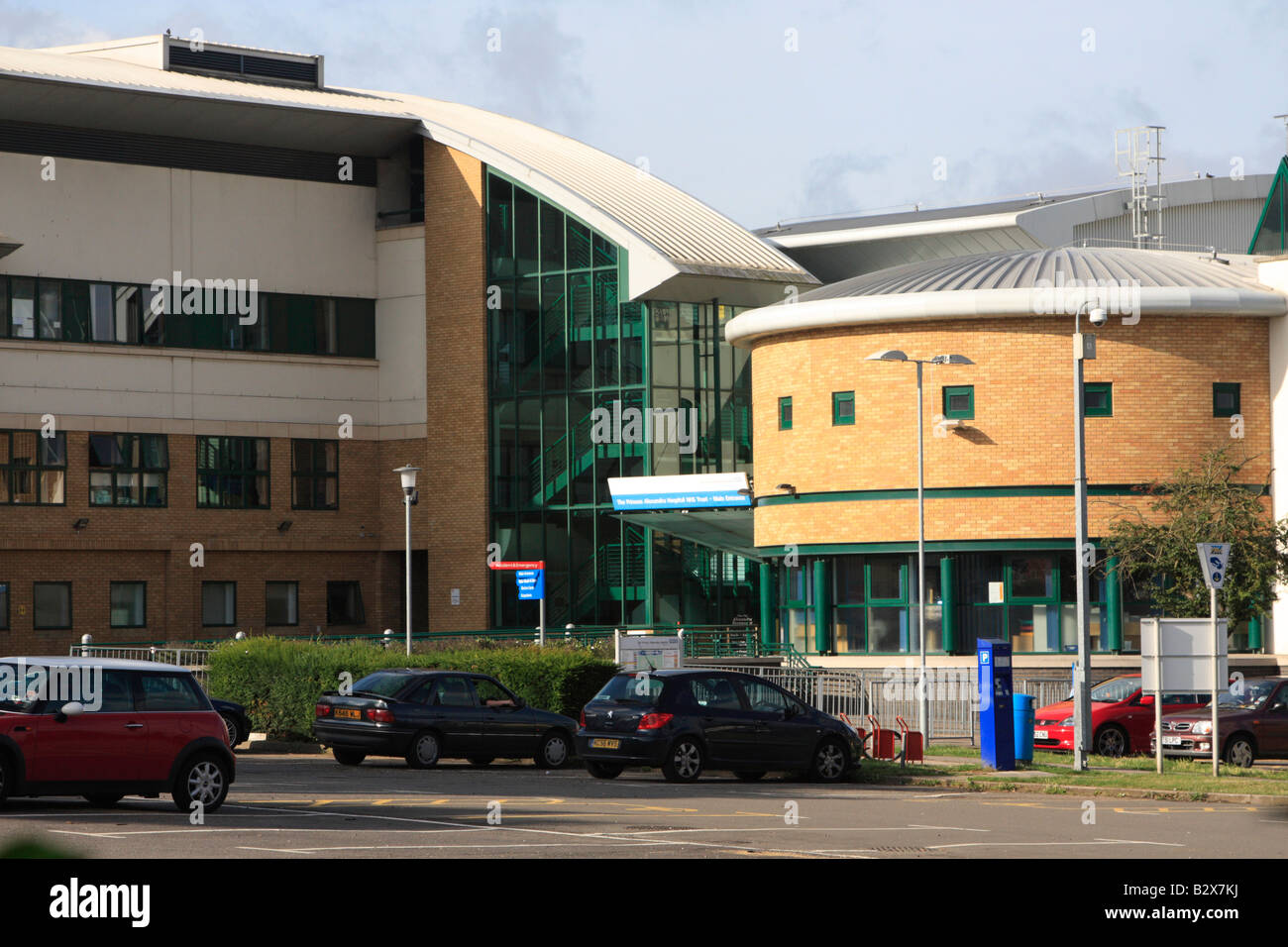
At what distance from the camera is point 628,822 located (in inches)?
648

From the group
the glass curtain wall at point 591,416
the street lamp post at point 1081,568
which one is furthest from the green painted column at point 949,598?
the glass curtain wall at point 591,416

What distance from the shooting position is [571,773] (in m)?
24.9

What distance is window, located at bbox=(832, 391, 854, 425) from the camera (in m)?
38.4

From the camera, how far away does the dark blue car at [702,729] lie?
2245 cm

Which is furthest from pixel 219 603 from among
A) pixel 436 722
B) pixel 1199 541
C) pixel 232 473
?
pixel 1199 541

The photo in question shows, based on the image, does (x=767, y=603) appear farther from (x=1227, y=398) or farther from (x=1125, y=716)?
(x=1125, y=716)

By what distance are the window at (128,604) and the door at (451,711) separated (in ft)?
84.4

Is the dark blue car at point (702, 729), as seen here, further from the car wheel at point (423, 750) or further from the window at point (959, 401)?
the window at point (959, 401)

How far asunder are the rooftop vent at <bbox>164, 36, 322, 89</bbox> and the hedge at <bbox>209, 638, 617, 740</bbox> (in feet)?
88.3

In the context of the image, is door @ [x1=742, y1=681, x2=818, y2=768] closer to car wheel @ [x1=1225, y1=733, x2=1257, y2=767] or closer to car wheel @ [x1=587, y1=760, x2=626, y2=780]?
car wheel @ [x1=587, y1=760, x2=626, y2=780]

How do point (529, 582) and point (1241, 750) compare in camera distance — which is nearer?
point (1241, 750)

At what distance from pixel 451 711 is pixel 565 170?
2819cm

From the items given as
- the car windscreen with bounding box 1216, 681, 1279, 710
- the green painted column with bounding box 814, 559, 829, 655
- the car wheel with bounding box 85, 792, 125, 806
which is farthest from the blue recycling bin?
the green painted column with bounding box 814, 559, 829, 655
